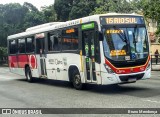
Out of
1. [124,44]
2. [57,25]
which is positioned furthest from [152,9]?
[124,44]

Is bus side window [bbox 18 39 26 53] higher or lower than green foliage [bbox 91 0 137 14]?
lower

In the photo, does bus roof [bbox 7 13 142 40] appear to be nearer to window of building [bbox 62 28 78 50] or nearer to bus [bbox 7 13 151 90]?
bus [bbox 7 13 151 90]

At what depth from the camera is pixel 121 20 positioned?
45.1 ft

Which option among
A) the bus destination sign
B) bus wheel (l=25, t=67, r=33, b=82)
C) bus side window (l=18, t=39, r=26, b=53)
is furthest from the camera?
bus side window (l=18, t=39, r=26, b=53)

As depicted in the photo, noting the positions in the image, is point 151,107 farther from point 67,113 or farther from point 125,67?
point 125,67

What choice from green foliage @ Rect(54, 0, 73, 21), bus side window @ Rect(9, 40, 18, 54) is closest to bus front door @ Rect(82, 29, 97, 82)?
bus side window @ Rect(9, 40, 18, 54)

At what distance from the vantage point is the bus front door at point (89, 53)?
1377 cm

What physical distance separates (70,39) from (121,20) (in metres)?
2.69

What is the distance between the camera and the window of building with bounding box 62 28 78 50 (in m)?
14.9

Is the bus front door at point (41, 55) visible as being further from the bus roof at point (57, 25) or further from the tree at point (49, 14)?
the tree at point (49, 14)

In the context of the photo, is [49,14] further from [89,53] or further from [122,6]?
[89,53]

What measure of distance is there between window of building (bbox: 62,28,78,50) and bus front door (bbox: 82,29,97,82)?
0.66m

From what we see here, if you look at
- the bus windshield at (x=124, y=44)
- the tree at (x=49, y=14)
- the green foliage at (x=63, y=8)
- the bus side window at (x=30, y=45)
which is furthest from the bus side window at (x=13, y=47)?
the tree at (x=49, y=14)

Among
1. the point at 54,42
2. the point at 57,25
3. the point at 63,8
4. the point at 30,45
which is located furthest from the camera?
the point at 63,8
